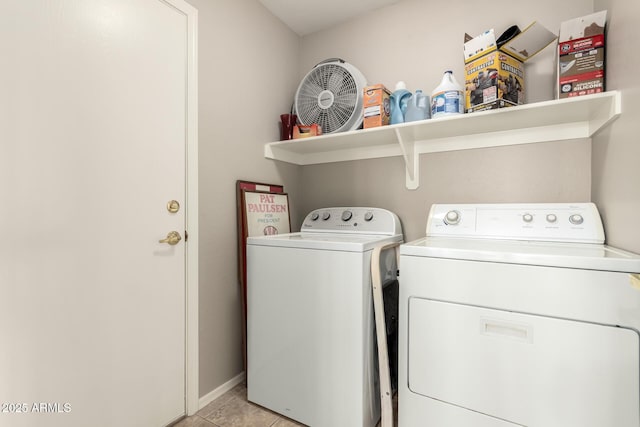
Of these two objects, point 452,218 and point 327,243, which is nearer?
point 327,243

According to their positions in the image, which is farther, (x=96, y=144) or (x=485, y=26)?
(x=485, y=26)

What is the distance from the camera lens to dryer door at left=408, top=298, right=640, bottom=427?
35.2 inches

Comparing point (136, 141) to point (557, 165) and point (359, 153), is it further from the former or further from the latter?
point (557, 165)

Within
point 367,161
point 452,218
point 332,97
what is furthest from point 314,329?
point 332,97

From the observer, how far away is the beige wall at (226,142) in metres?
1.61

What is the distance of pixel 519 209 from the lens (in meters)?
1.45

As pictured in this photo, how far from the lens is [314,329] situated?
4.63 ft

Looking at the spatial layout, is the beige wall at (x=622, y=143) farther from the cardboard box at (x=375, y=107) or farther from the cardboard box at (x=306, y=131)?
the cardboard box at (x=306, y=131)

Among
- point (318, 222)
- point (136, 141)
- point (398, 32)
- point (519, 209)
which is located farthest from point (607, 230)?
point (136, 141)

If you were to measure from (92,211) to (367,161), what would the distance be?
152cm

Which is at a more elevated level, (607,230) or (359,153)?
(359,153)

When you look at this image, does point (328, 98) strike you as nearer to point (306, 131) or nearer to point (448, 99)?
point (306, 131)

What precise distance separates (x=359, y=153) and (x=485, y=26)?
976 millimetres

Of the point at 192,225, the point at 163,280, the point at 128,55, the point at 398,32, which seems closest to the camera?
the point at 128,55
